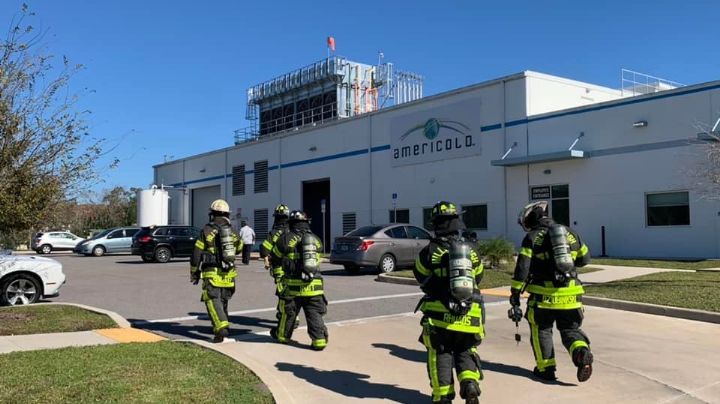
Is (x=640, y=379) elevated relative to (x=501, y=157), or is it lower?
lower

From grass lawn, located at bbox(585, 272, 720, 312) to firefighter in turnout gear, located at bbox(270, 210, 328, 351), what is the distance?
19.6 ft

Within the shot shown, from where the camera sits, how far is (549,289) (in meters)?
6.09

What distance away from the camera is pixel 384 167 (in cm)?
3053

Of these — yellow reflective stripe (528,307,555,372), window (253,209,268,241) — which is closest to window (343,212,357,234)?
window (253,209,268,241)

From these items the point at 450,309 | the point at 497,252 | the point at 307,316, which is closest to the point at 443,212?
the point at 450,309

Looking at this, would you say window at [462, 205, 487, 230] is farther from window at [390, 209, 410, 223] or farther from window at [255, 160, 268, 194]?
window at [255, 160, 268, 194]

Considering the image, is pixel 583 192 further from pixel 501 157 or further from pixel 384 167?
pixel 384 167

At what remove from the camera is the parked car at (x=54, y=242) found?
39375 mm

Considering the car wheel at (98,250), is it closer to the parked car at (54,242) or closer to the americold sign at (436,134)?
the parked car at (54,242)

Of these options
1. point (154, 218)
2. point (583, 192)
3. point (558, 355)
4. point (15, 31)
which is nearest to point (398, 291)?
point (558, 355)

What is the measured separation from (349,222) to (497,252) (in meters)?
15.6

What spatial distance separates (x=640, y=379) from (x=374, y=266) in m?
12.2

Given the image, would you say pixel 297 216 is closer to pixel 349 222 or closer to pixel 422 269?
pixel 422 269

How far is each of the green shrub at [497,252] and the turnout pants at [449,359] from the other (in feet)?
42.3
